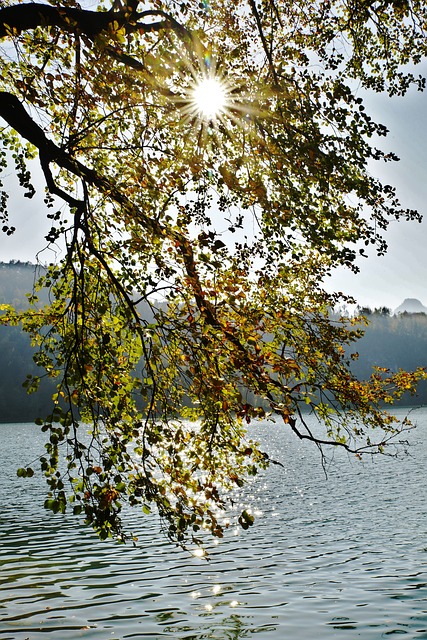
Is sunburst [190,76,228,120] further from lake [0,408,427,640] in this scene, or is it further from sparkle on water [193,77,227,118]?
lake [0,408,427,640]

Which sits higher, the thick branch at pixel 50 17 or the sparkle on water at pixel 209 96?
the thick branch at pixel 50 17

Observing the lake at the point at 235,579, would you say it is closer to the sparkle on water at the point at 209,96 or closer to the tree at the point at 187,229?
the tree at the point at 187,229

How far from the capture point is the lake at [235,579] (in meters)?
13.8

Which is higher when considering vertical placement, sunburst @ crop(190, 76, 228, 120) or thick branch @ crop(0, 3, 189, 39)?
thick branch @ crop(0, 3, 189, 39)

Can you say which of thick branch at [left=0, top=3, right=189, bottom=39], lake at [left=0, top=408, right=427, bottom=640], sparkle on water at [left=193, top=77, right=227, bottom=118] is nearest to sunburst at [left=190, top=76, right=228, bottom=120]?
sparkle on water at [left=193, top=77, right=227, bottom=118]

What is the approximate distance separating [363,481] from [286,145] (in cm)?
3804

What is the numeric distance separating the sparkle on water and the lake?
35.1 ft

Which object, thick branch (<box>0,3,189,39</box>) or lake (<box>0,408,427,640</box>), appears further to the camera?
lake (<box>0,408,427,640</box>)

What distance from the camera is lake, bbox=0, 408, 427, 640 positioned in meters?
13.8

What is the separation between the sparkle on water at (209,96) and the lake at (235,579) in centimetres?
1070

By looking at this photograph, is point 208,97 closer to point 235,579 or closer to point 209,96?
point 209,96

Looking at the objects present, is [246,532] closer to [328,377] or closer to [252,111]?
[328,377]

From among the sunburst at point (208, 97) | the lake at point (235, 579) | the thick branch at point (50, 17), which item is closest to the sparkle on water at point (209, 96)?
the sunburst at point (208, 97)

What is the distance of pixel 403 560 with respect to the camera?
776 inches
